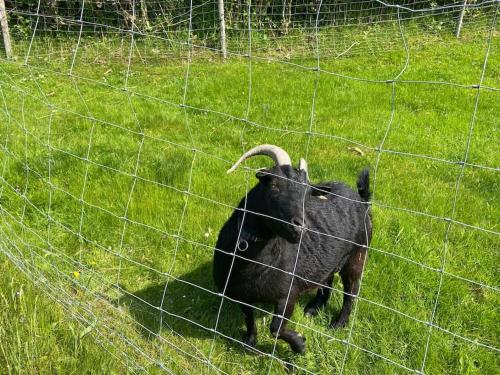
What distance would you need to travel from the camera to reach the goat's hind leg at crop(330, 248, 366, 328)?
343 cm

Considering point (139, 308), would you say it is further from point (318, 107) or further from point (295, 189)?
point (318, 107)

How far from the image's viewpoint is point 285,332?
9.93ft

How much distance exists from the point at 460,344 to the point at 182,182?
2.72 meters

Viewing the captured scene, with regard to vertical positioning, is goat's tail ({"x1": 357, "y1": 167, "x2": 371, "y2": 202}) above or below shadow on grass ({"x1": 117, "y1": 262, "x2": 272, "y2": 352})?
above

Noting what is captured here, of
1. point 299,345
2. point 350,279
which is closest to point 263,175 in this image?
point 299,345

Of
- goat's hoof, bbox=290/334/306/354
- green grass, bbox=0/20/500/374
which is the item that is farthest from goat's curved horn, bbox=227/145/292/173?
goat's hoof, bbox=290/334/306/354

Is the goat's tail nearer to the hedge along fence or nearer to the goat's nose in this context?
the goat's nose

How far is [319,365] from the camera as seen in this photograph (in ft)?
9.95

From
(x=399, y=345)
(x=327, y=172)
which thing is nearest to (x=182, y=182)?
(x=327, y=172)

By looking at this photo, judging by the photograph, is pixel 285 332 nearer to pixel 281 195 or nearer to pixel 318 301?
pixel 318 301

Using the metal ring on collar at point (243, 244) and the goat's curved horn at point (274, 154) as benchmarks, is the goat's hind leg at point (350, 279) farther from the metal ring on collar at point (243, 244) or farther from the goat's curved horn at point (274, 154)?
the goat's curved horn at point (274, 154)

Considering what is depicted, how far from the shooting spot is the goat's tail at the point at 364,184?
11.5 feet

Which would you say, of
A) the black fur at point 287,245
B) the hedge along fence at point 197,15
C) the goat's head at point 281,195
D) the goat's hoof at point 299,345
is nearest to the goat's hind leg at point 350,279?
the black fur at point 287,245

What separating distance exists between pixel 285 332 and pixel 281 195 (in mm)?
878
